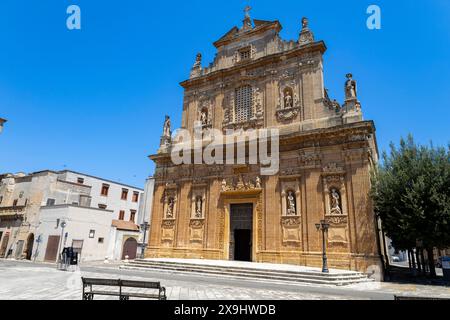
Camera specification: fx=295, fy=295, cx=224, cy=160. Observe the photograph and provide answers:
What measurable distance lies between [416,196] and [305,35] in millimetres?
13528

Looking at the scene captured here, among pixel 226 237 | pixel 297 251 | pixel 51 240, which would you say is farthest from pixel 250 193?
pixel 51 240

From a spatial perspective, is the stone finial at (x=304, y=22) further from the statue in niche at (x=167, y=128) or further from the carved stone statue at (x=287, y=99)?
the statue in niche at (x=167, y=128)

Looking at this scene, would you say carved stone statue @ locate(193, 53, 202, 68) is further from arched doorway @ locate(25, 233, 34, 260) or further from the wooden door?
arched doorway @ locate(25, 233, 34, 260)

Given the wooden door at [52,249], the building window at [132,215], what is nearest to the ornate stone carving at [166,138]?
the wooden door at [52,249]

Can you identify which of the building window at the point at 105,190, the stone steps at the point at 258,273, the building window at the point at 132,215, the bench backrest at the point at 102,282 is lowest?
the stone steps at the point at 258,273

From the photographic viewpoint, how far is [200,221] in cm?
2262

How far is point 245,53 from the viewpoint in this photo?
25062mm

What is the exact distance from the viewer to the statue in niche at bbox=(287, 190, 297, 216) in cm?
1914

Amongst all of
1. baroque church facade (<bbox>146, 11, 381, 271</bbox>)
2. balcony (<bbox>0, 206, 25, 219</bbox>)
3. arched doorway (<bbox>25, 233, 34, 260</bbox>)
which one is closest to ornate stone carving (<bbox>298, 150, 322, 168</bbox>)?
baroque church facade (<bbox>146, 11, 381, 271</bbox>)

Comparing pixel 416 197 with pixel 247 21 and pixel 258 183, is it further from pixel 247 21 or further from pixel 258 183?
pixel 247 21

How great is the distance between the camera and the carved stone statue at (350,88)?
1900 centimetres

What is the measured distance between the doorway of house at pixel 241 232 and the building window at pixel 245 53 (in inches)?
483
